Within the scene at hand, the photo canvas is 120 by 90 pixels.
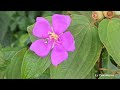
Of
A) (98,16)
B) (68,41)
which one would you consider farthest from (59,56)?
(98,16)

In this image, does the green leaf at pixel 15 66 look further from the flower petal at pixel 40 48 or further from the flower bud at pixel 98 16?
the flower bud at pixel 98 16

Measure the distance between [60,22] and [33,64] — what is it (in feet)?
0.38

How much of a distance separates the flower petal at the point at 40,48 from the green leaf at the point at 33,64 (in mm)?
17

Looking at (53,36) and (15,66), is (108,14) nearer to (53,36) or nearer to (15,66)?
(53,36)

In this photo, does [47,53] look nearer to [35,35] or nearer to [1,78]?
[35,35]

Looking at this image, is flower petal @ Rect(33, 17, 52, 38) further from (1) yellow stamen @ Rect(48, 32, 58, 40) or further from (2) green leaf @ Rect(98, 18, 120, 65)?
(2) green leaf @ Rect(98, 18, 120, 65)

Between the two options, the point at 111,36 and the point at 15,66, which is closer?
the point at 111,36

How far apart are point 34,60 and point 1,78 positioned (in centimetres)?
18

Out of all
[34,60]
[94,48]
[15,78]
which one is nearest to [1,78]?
[15,78]

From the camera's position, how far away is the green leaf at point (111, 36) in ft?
2.50

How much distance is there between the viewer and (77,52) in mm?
803

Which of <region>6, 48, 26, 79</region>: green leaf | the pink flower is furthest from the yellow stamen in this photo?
<region>6, 48, 26, 79</region>: green leaf

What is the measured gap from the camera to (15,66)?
890mm

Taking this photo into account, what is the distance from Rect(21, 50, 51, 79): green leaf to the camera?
2.58ft
